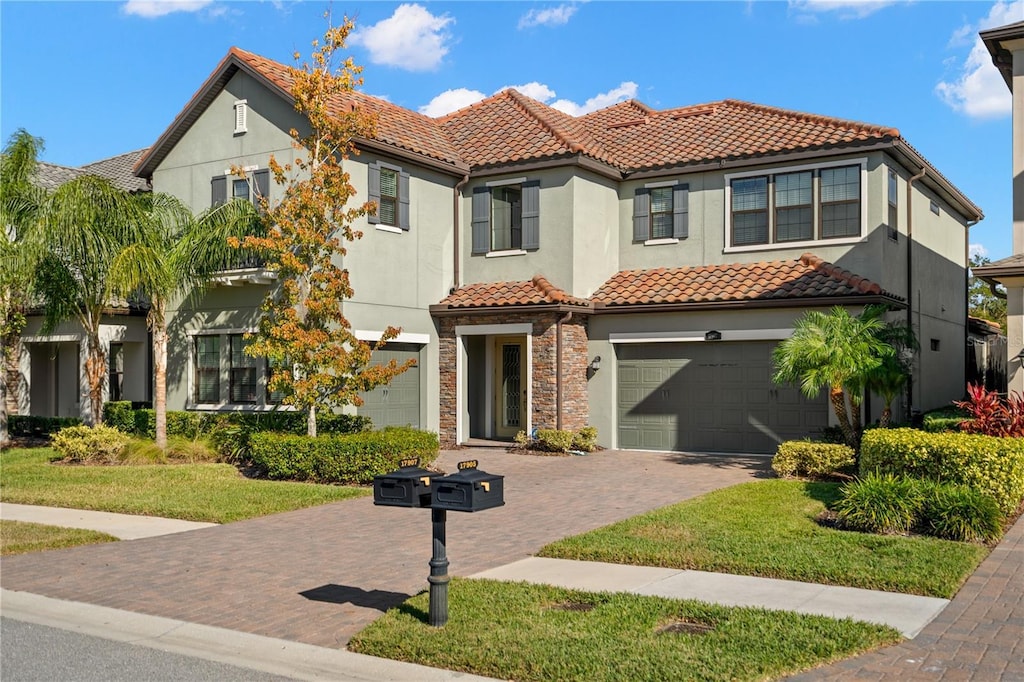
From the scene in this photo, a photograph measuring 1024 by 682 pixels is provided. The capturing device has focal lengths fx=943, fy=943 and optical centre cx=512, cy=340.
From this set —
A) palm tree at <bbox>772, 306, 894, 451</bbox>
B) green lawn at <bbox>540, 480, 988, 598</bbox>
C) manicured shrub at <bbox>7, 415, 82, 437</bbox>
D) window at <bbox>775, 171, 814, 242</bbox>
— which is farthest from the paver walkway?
manicured shrub at <bbox>7, 415, 82, 437</bbox>

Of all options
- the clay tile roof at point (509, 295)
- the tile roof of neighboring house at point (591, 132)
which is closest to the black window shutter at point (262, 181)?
the tile roof of neighboring house at point (591, 132)

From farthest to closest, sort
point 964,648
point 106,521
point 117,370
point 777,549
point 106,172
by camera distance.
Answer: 1. point 106,172
2. point 117,370
3. point 106,521
4. point 777,549
5. point 964,648

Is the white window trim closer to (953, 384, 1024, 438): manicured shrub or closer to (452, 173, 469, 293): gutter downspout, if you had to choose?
(452, 173, 469, 293): gutter downspout

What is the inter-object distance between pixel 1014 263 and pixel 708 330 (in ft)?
20.5

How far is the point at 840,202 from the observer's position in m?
19.9

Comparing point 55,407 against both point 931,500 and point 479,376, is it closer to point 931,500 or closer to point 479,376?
point 479,376

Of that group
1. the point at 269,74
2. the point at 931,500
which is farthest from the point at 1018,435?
the point at 269,74

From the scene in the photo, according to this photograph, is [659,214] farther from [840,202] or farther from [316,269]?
[316,269]

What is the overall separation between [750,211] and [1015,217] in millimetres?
5899

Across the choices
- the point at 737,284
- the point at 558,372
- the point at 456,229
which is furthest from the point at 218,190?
the point at 737,284

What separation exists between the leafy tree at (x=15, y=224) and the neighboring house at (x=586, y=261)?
2.78 metres

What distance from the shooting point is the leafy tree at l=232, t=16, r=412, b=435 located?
16625 millimetres

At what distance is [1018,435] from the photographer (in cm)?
1264

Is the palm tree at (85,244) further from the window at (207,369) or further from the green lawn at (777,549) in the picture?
the green lawn at (777,549)
